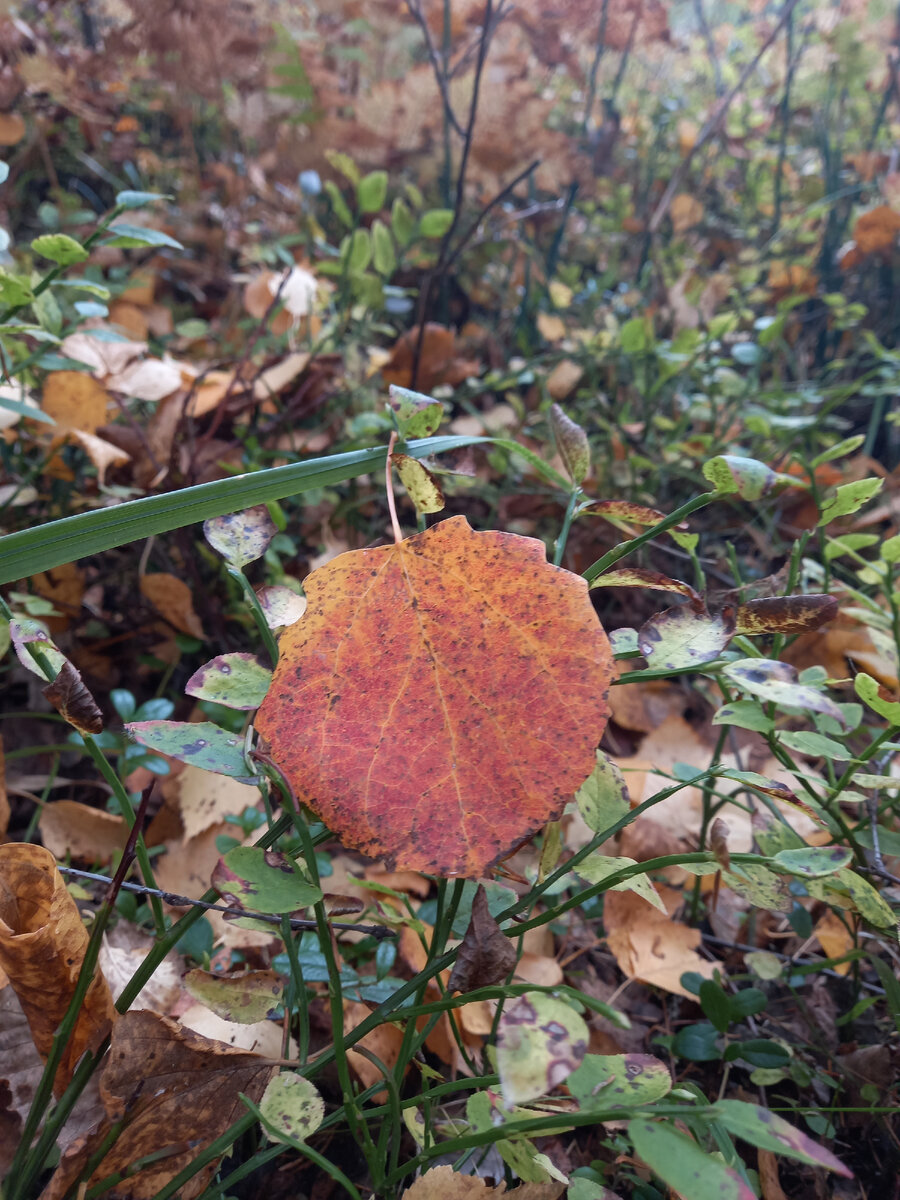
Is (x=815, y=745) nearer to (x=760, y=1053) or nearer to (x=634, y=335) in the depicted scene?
(x=760, y=1053)

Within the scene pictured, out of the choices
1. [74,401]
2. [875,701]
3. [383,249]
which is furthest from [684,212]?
[875,701]

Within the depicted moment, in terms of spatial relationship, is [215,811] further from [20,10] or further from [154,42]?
[20,10]

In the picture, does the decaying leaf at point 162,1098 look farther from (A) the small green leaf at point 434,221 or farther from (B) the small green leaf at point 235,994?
(A) the small green leaf at point 434,221

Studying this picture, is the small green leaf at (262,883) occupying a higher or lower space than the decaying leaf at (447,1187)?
higher

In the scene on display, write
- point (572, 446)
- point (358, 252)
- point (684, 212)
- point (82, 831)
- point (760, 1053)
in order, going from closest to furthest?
1. point (572, 446)
2. point (760, 1053)
3. point (82, 831)
4. point (358, 252)
5. point (684, 212)

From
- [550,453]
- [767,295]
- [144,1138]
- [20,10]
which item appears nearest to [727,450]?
[550,453]

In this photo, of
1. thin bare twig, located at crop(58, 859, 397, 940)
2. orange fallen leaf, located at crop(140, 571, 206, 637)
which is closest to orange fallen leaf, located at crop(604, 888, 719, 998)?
thin bare twig, located at crop(58, 859, 397, 940)

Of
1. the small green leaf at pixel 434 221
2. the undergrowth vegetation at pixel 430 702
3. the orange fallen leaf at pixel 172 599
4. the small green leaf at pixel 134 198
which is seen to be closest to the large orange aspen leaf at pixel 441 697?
the undergrowth vegetation at pixel 430 702
